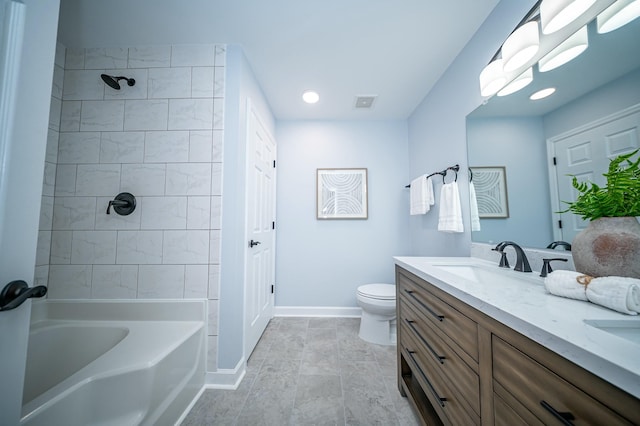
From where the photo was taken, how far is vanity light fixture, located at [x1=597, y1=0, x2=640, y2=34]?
2.40 feet

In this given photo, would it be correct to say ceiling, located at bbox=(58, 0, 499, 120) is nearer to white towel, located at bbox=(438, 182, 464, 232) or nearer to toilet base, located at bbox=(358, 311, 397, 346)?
white towel, located at bbox=(438, 182, 464, 232)

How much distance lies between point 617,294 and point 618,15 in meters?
0.95

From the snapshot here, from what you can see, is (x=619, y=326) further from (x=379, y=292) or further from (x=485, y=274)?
(x=379, y=292)

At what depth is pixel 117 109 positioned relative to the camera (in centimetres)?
157

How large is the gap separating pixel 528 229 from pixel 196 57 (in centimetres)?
228

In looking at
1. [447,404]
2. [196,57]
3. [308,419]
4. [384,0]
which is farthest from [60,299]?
[384,0]

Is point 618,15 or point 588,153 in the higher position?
point 618,15

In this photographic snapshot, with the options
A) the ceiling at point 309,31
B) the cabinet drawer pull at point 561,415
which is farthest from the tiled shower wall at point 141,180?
the cabinet drawer pull at point 561,415

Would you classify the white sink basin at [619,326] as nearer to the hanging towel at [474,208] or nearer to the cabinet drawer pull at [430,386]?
the cabinet drawer pull at [430,386]

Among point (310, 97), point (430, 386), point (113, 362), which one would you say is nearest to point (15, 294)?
point (113, 362)

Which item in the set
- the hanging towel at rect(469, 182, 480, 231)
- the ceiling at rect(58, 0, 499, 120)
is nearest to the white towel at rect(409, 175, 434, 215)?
the hanging towel at rect(469, 182, 480, 231)

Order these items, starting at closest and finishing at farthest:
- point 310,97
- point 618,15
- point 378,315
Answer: point 618,15, point 378,315, point 310,97

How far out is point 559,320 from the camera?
490mm

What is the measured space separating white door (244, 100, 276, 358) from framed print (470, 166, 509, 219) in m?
1.57
